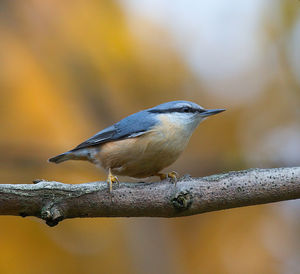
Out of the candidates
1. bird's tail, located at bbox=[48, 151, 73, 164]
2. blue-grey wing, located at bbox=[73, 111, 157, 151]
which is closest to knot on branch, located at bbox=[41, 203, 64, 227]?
blue-grey wing, located at bbox=[73, 111, 157, 151]

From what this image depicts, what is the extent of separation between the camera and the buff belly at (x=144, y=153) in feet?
12.8

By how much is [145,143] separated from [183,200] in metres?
1.21

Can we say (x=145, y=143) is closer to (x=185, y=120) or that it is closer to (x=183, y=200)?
(x=185, y=120)

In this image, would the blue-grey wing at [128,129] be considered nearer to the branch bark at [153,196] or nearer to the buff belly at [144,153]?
the buff belly at [144,153]

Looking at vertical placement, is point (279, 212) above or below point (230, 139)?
below

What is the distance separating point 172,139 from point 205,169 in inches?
86.1

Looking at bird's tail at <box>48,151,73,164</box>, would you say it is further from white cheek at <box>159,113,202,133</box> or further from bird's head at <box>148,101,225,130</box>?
white cheek at <box>159,113,202,133</box>

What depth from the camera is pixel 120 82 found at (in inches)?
294

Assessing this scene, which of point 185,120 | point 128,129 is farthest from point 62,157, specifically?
point 185,120

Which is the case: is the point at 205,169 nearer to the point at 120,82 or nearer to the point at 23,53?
the point at 120,82

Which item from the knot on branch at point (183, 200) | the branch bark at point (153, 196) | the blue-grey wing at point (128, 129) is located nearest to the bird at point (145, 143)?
the blue-grey wing at point (128, 129)

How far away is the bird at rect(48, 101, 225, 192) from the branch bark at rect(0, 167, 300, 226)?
0.80 metres

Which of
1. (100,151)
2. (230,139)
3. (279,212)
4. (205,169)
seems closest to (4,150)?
(100,151)

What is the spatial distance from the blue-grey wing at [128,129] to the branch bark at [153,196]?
1.14 meters
